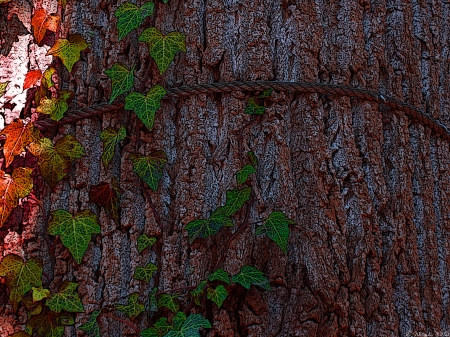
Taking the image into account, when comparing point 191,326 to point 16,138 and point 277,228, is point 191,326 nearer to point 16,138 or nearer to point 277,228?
point 277,228

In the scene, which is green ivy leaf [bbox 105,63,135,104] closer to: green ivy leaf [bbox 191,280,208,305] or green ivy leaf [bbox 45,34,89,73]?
green ivy leaf [bbox 45,34,89,73]

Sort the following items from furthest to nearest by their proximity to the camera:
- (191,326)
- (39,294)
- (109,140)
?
(109,140)
(39,294)
(191,326)

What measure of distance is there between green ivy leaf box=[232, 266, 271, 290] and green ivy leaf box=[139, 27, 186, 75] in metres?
0.53

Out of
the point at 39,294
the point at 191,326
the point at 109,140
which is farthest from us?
the point at 109,140

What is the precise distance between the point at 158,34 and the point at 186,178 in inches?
14.6

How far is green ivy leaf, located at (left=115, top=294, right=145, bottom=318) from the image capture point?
1.47 m

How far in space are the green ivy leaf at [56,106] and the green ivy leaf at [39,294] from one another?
43 centimetres

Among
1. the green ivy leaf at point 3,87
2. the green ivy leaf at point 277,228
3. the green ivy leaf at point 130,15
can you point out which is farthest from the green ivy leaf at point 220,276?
the green ivy leaf at point 3,87

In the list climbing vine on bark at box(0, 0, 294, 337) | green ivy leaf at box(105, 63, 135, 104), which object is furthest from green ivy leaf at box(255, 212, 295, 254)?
green ivy leaf at box(105, 63, 135, 104)

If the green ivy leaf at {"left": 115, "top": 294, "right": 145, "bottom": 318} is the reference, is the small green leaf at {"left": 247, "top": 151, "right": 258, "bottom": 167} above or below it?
above

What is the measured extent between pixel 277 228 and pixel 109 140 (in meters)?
0.48

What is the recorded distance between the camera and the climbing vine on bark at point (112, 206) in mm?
1466

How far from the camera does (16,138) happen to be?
1.61 meters

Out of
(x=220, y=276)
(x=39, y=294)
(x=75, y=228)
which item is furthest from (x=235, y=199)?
(x=39, y=294)
